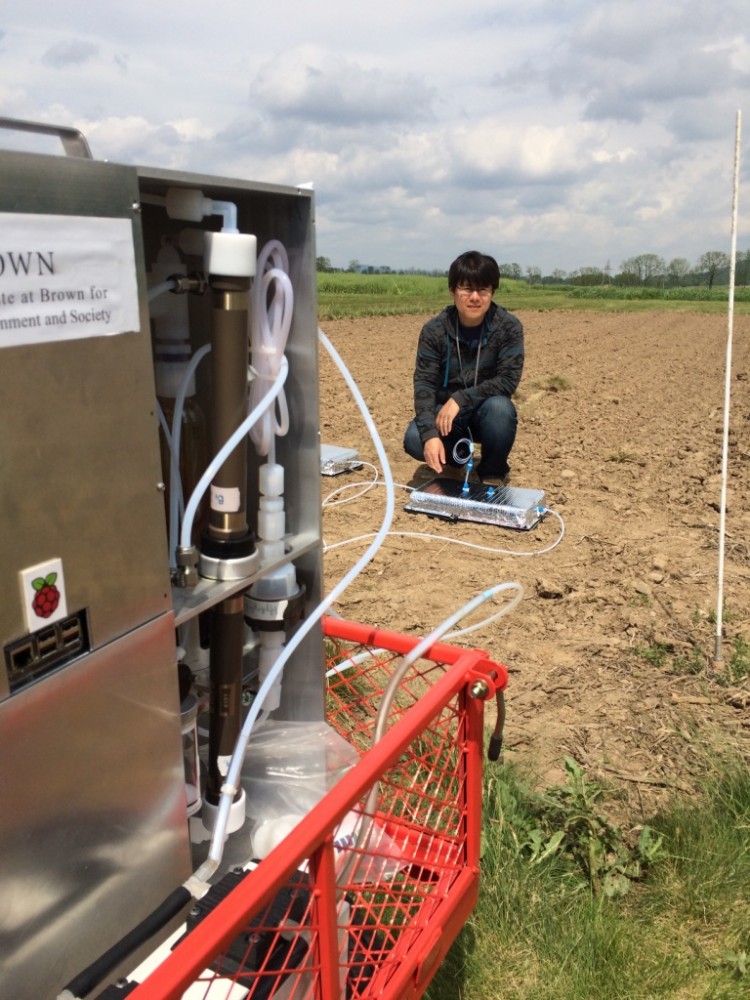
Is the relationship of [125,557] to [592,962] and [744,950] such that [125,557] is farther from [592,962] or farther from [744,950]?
[744,950]

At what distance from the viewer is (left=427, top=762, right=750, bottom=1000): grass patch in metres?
1.73

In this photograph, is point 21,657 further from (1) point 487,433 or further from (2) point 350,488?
(2) point 350,488

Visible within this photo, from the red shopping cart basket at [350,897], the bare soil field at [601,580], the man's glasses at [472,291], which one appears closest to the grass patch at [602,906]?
the bare soil field at [601,580]

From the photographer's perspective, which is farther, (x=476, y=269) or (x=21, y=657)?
(x=476, y=269)

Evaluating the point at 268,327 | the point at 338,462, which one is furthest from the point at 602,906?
the point at 338,462

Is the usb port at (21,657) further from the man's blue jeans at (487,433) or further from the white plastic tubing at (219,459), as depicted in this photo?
the man's blue jeans at (487,433)

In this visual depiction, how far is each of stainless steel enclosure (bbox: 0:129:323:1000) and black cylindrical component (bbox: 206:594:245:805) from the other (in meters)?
0.18

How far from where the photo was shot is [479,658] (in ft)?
4.86

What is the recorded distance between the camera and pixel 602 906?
1862mm

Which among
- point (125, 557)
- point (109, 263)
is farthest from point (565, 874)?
point (109, 263)

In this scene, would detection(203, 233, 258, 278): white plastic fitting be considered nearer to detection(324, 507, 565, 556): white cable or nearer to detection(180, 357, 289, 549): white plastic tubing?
detection(180, 357, 289, 549): white plastic tubing

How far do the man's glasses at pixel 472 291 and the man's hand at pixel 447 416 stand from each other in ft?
1.76

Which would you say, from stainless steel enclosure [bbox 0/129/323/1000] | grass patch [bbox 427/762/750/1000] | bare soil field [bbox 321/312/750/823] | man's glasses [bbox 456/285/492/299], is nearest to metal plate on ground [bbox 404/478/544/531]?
bare soil field [bbox 321/312/750/823]

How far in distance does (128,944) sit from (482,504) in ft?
10.6
